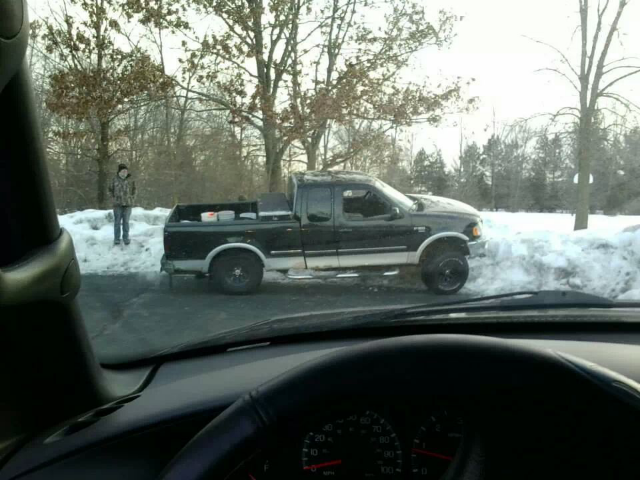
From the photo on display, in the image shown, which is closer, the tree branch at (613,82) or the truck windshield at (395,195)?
the tree branch at (613,82)

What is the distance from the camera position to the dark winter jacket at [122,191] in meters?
7.04

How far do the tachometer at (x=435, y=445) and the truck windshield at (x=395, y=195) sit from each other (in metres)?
5.91

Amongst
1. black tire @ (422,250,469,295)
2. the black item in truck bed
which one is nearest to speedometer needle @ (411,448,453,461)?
black tire @ (422,250,469,295)

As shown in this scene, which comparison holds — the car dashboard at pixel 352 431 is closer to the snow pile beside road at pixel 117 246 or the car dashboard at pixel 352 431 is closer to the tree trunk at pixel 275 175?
the snow pile beside road at pixel 117 246

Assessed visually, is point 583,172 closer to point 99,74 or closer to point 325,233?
point 325,233

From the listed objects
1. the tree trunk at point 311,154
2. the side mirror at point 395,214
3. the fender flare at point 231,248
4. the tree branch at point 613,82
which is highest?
the tree branch at point 613,82

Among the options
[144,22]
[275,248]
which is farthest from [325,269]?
[144,22]

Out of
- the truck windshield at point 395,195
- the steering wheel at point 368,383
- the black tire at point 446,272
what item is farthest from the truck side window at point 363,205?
the steering wheel at point 368,383

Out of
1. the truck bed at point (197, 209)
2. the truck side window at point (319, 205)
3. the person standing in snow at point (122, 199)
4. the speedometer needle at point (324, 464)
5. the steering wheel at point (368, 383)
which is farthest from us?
the truck side window at point (319, 205)

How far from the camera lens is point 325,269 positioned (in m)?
7.22

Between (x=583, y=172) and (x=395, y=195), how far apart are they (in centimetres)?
231

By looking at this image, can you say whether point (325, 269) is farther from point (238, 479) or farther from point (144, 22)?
point (238, 479)

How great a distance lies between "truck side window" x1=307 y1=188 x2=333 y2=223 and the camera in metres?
7.83

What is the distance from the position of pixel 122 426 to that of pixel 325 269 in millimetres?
4913
